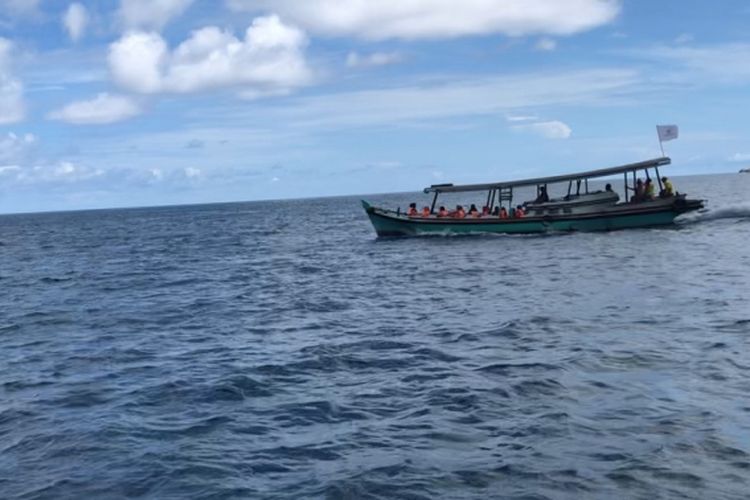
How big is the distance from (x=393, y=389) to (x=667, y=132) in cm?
3608

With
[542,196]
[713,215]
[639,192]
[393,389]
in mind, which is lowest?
[393,389]

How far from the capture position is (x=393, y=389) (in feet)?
43.2

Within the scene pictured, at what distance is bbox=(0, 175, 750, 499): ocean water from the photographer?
9.34 meters

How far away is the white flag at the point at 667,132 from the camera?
4341cm

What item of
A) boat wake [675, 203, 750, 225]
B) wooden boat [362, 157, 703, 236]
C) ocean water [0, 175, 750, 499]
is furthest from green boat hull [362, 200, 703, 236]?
ocean water [0, 175, 750, 499]

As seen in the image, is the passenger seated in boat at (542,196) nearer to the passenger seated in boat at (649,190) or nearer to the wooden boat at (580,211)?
the wooden boat at (580,211)

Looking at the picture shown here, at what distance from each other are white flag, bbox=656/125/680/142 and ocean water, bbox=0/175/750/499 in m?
16.6

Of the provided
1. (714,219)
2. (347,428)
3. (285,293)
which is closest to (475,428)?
(347,428)

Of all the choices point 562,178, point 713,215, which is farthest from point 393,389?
point 713,215

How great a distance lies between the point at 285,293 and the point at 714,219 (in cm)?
3659

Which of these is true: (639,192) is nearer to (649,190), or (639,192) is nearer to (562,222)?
(649,190)

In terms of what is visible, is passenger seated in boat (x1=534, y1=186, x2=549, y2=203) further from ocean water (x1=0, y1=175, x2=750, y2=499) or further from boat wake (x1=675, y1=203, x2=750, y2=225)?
ocean water (x1=0, y1=175, x2=750, y2=499)

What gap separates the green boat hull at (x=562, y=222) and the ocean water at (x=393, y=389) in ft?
45.1

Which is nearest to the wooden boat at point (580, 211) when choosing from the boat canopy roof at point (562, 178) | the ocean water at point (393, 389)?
the boat canopy roof at point (562, 178)
